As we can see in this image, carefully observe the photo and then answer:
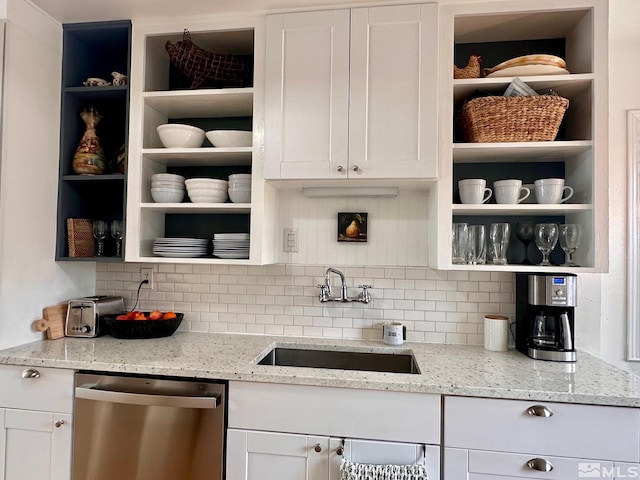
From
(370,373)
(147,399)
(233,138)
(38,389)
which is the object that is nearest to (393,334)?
(370,373)

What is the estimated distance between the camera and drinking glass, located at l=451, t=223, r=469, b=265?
6.02ft

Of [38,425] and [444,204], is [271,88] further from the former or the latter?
[38,425]

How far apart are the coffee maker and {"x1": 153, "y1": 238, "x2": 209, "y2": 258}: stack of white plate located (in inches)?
62.9

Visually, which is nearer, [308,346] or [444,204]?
[444,204]

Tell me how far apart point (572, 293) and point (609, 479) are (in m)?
0.68

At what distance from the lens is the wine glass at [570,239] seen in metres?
1.74

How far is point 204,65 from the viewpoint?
1.94 meters

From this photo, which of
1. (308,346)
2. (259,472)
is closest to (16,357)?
(259,472)

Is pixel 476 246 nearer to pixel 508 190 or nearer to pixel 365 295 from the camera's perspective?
pixel 508 190

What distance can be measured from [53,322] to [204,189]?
1009 mm

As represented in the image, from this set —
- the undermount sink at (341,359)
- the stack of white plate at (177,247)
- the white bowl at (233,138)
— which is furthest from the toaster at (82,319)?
the white bowl at (233,138)

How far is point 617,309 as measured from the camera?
79.7 inches

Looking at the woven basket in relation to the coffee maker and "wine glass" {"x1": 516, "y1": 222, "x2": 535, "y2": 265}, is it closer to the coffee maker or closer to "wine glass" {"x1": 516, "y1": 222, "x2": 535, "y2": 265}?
"wine glass" {"x1": 516, "y1": 222, "x2": 535, "y2": 265}

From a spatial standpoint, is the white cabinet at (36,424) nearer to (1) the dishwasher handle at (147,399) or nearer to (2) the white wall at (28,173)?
(1) the dishwasher handle at (147,399)
